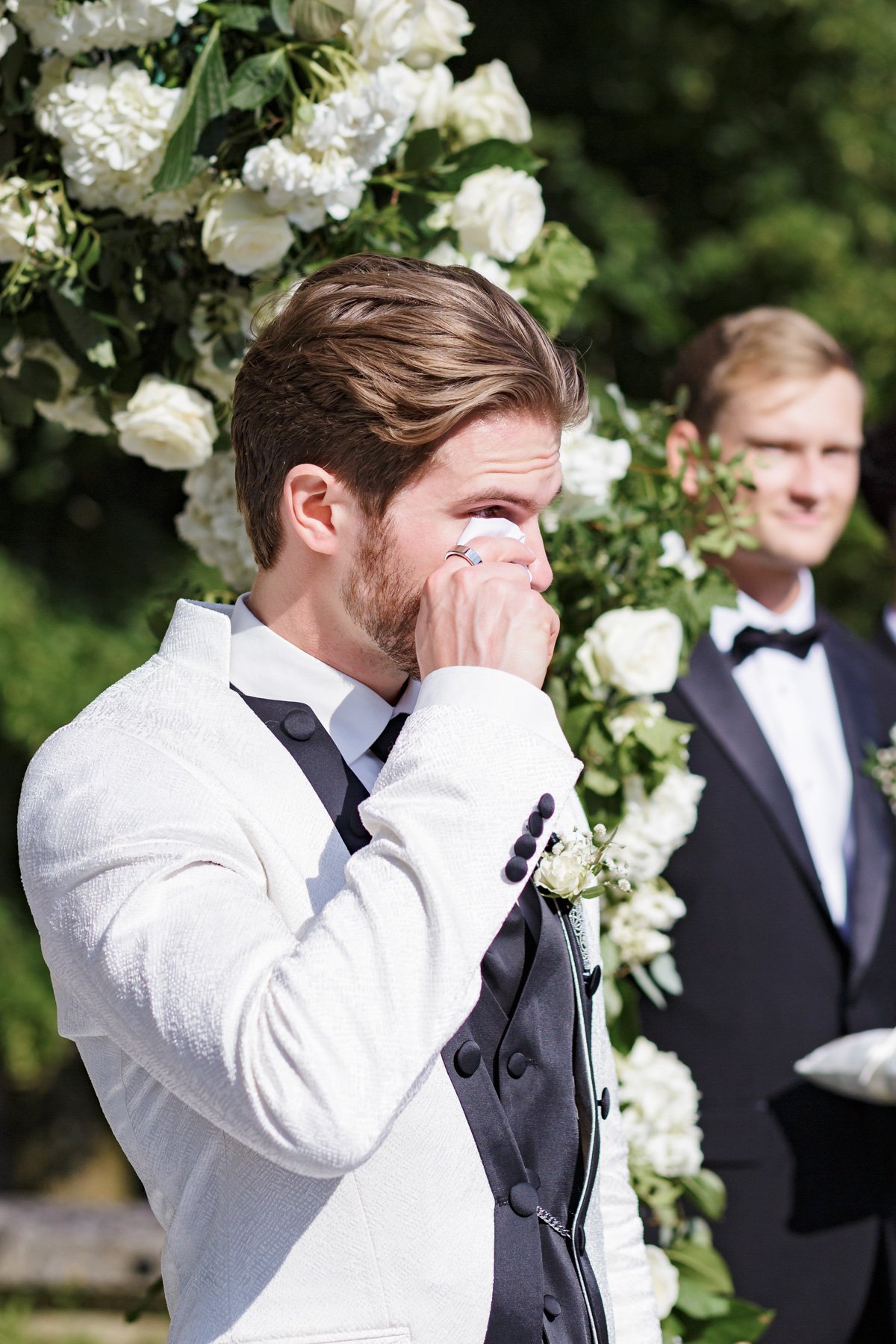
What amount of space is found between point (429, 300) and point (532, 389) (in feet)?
0.49

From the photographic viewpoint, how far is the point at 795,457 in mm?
3084

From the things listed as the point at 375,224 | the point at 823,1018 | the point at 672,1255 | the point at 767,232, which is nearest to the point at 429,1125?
the point at 672,1255

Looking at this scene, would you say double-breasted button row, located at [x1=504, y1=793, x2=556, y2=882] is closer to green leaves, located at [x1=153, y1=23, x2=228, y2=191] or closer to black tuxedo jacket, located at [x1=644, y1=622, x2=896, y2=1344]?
green leaves, located at [x1=153, y1=23, x2=228, y2=191]

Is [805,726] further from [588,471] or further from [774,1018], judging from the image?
[588,471]

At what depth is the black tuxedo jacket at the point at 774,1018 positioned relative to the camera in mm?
2742

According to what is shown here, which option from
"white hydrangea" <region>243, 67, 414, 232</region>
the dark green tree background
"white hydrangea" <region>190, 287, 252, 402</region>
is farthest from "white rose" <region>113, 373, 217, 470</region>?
the dark green tree background

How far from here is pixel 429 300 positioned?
1592mm

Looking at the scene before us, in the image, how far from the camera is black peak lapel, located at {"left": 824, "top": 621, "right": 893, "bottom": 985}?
286 cm

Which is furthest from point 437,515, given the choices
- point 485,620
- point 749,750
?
point 749,750

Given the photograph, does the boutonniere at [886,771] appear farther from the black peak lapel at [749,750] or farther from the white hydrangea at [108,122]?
the white hydrangea at [108,122]

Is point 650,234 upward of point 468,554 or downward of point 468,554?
downward

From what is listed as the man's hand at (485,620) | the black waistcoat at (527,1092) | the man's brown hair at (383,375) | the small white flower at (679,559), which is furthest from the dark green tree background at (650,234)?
the man's hand at (485,620)

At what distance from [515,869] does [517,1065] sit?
1.04 feet

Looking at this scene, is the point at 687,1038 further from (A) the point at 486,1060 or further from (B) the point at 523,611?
(B) the point at 523,611
